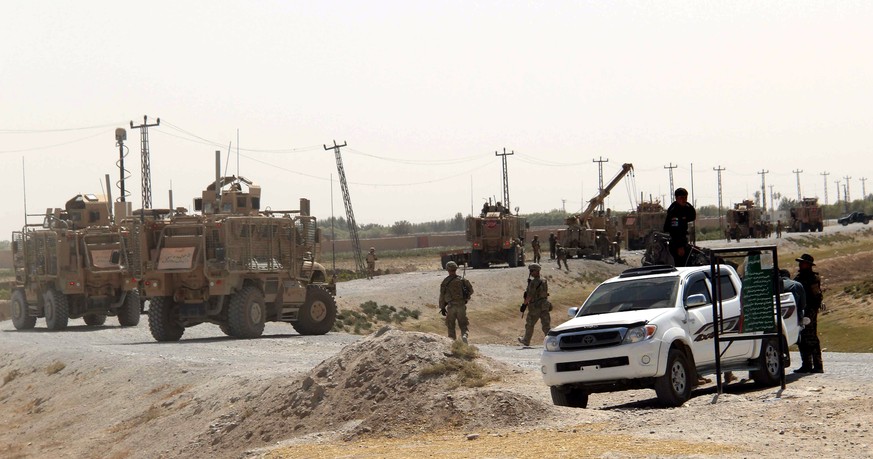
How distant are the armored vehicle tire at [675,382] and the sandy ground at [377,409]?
7.8 inches

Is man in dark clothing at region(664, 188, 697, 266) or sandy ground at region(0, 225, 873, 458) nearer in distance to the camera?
sandy ground at region(0, 225, 873, 458)

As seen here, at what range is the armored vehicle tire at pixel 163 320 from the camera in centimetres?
2986

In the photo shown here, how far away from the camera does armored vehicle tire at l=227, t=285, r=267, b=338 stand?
29.5 metres

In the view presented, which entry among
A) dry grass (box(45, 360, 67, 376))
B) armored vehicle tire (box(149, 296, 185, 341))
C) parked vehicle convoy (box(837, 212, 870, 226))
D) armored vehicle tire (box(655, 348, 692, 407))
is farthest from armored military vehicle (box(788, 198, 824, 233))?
armored vehicle tire (box(655, 348, 692, 407))

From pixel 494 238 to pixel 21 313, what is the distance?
108 feet

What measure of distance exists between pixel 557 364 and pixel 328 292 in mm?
17279

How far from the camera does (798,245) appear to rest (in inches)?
3780

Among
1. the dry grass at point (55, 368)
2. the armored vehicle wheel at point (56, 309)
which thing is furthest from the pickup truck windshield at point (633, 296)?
the armored vehicle wheel at point (56, 309)

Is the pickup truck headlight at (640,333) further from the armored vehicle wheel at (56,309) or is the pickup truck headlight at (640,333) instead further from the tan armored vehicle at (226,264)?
the armored vehicle wheel at (56,309)

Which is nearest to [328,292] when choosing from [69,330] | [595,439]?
[69,330]

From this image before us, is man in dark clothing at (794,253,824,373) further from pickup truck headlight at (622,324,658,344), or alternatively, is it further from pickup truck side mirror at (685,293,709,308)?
pickup truck headlight at (622,324,658,344)

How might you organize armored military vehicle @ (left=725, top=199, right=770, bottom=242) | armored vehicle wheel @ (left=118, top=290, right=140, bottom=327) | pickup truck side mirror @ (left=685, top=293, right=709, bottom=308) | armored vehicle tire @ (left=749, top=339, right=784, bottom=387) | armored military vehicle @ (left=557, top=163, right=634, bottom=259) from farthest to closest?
armored military vehicle @ (left=725, top=199, right=770, bottom=242)
armored military vehicle @ (left=557, top=163, right=634, bottom=259)
armored vehicle wheel @ (left=118, top=290, right=140, bottom=327)
armored vehicle tire @ (left=749, top=339, right=784, bottom=387)
pickup truck side mirror @ (left=685, top=293, right=709, bottom=308)

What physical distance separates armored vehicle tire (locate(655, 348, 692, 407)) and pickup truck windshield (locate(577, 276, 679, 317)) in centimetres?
70

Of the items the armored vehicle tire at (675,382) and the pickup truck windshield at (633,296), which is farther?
the pickup truck windshield at (633,296)
